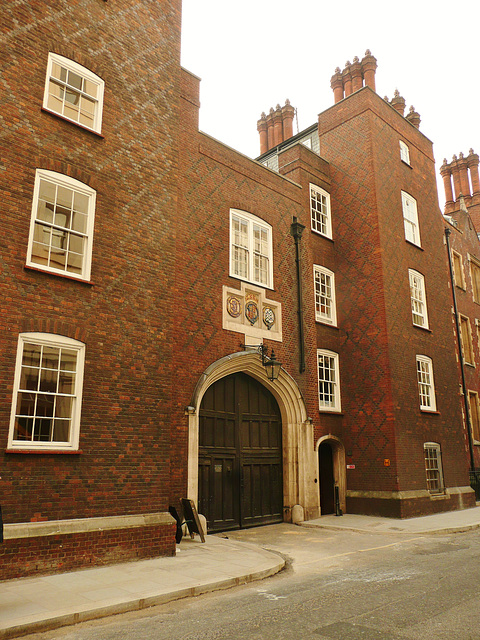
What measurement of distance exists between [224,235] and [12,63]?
685 centimetres

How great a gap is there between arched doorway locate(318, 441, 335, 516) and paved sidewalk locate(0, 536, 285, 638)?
746 cm

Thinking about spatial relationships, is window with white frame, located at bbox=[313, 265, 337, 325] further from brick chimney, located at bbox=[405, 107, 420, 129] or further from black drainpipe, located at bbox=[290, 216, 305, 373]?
brick chimney, located at bbox=[405, 107, 420, 129]

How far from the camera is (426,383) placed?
62.3 feet

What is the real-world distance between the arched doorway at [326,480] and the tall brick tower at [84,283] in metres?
8.24

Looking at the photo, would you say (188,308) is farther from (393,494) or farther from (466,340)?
(466,340)

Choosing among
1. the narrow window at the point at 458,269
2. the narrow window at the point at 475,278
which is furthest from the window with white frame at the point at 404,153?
the narrow window at the point at 475,278

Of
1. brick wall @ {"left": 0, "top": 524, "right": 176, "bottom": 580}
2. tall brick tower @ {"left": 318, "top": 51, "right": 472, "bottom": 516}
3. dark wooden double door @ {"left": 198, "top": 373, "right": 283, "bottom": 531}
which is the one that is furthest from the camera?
tall brick tower @ {"left": 318, "top": 51, "right": 472, "bottom": 516}

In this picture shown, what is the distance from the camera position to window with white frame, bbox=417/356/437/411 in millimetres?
18703

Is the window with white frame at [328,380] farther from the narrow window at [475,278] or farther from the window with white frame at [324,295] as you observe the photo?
the narrow window at [475,278]

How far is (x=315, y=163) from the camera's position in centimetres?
1948

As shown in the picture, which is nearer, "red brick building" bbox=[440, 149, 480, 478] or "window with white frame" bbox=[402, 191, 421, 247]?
"window with white frame" bbox=[402, 191, 421, 247]

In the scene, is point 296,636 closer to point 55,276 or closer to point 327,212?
point 55,276

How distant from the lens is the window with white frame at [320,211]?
18.7m

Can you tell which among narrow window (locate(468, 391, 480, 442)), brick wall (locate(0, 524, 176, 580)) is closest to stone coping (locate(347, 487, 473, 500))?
narrow window (locate(468, 391, 480, 442))
